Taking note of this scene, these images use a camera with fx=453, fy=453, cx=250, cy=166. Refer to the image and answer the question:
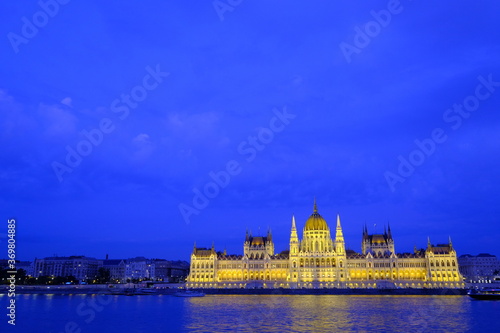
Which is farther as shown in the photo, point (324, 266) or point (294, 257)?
point (294, 257)

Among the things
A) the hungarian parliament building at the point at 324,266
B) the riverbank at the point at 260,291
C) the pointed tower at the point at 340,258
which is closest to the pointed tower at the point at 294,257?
the hungarian parliament building at the point at 324,266

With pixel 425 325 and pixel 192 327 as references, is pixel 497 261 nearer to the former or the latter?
pixel 425 325

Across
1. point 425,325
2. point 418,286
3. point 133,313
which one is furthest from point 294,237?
point 425,325

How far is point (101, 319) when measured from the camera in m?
54.5

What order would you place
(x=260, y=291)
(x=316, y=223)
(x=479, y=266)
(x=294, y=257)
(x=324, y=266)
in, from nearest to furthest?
(x=260, y=291) → (x=324, y=266) → (x=294, y=257) → (x=316, y=223) → (x=479, y=266)

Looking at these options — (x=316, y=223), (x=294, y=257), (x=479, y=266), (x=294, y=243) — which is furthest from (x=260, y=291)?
(x=479, y=266)

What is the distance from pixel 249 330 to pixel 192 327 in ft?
21.6

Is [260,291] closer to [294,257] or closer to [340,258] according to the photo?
[294,257]

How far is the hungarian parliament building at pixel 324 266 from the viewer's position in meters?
138

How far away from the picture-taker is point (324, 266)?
143 meters

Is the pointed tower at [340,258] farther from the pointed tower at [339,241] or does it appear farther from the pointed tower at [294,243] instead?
the pointed tower at [294,243]

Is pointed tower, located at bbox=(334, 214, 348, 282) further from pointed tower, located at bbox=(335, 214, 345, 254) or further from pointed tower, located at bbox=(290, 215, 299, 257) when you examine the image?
pointed tower, located at bbox=(290, 215, 299, 257)

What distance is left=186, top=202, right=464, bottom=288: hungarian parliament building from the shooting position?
138 metres

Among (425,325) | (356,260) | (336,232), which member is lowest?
(425,325)
